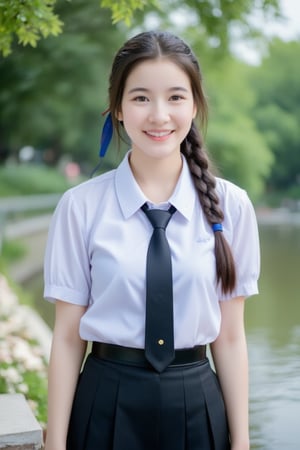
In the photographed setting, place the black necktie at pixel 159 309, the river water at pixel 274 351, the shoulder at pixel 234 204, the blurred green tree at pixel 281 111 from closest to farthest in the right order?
the black necktie at pixel 159 309 → the shoulder at pixel 234 204 → the river water at pixel 274 351 → the blurred green tree at pixel 281 111

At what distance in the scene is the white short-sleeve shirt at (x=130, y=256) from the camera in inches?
67.0

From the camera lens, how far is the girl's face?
1715 mm

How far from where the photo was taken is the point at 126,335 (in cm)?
170

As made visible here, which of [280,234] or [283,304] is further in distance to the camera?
[280,234]

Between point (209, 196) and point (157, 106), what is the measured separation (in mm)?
252

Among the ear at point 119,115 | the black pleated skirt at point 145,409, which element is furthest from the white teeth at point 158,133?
the black pleated skirt at point 145,409

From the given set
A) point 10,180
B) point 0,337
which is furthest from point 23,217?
point 10,180

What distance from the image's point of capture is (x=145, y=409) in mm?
1691

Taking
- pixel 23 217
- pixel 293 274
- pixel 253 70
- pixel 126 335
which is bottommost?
pixel 126 335

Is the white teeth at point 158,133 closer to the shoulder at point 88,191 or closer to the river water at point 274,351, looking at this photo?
the shoulder at point 88,191

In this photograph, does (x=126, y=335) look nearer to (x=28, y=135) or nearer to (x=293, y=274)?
(x=293, y=274)

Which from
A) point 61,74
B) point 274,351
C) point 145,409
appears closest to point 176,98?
point 145,409

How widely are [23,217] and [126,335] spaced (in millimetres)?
11471

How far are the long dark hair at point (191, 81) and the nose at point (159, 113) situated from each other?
0.34 ft
